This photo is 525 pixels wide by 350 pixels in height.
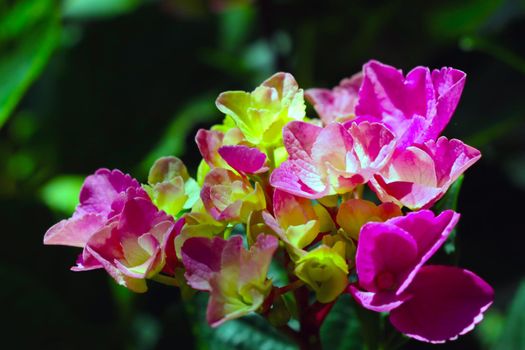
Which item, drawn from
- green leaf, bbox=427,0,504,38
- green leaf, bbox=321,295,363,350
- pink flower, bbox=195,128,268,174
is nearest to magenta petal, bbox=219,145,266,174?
pink flower, bbox=195,128,268,174

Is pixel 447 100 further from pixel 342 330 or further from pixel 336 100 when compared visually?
pixel 342 330

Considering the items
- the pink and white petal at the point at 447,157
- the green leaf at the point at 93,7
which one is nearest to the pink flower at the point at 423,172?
the pink and white petal at the point at 447,157

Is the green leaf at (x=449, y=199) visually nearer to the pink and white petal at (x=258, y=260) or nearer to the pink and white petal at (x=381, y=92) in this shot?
the pink and white petal at (x=381, y=92)

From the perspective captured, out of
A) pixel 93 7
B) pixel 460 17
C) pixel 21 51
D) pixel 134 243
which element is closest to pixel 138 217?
pixel 134 243

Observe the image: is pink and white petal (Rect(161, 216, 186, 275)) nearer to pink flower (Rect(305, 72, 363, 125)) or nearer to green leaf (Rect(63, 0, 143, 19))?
pink flower (Rect(305, 72, 363, 125))

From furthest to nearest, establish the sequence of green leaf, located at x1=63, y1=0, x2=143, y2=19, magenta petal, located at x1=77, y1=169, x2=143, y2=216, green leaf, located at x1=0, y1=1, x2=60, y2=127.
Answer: green leaf, located at x1=63, y1=0, x2=143, y2=19, green leaf, located at x1=0, y1=1, x2=60, y2=127, magenta petal, located at x1=77, y1=169, x2=143, y2=216

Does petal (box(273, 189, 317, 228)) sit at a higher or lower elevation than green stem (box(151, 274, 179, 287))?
higher
